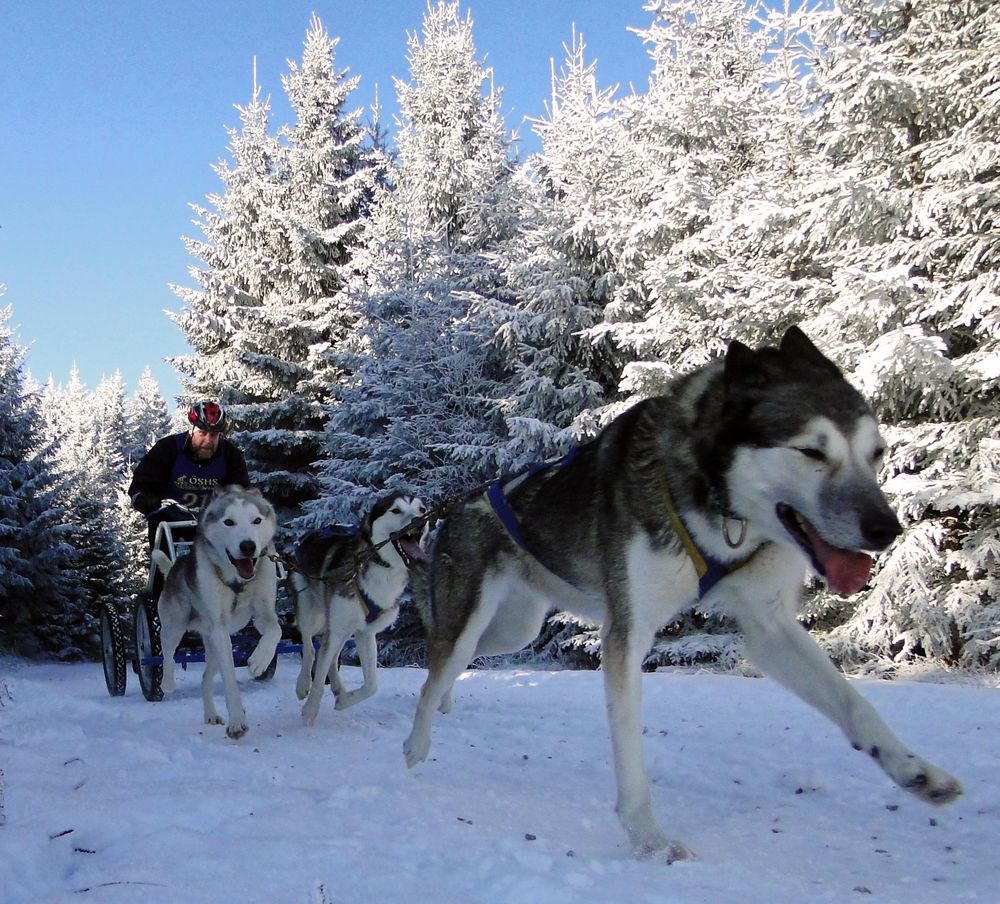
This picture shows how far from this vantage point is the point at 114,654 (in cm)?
795

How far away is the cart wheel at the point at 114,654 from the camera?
7941 mm

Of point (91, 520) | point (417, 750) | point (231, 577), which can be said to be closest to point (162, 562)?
point (231, 577)

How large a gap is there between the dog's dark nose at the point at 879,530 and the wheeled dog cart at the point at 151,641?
5.71m

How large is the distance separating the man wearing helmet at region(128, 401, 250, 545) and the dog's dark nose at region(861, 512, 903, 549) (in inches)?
242

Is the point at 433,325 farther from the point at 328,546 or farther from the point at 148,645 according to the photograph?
the point at 328,546

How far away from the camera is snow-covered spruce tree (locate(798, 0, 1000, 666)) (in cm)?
928

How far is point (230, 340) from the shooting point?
902 inches

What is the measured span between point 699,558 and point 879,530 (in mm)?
657

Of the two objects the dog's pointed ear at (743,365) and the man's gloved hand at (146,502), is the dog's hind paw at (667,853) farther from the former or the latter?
the man's gloved hand at (146,502)

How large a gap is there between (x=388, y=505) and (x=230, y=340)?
1803 centimetres

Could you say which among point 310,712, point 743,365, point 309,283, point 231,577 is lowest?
point 310,712

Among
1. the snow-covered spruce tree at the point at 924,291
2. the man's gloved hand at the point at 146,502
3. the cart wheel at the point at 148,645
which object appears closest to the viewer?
the man's gloved hand at the point at 146,502

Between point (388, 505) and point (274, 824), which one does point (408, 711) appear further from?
→ point (274, 824)

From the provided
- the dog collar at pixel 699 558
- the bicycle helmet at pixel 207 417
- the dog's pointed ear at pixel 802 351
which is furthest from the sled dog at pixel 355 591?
the dog's pointed ear at pixel 802 351
